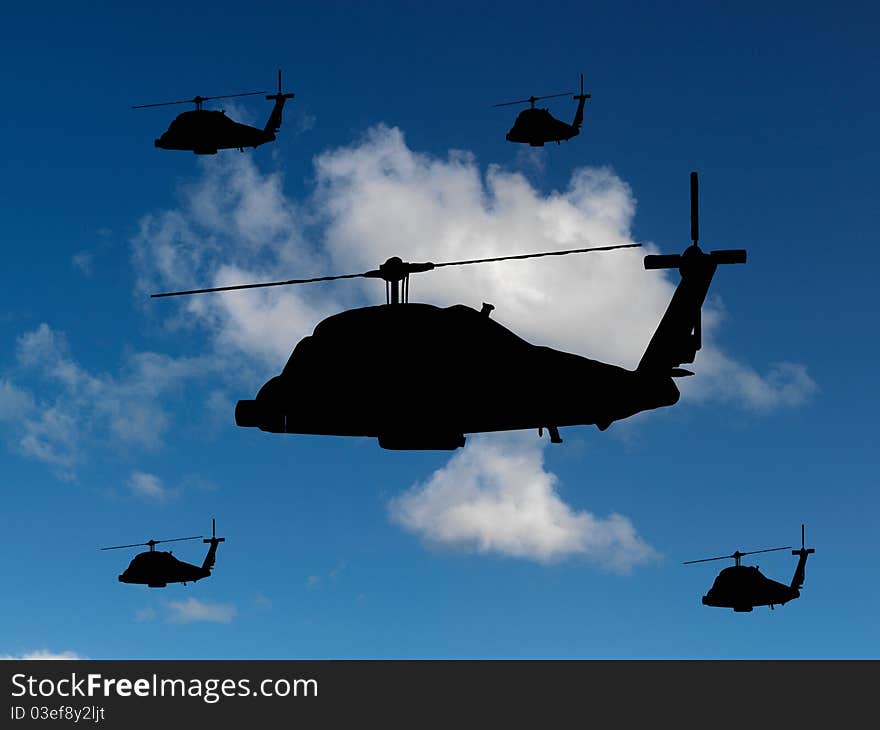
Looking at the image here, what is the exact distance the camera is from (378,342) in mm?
14211

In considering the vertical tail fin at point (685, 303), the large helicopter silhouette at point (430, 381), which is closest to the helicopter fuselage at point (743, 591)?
the vertical tail fin at point (685, 303)

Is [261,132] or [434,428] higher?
[261,132]

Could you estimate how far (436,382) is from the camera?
14031mm

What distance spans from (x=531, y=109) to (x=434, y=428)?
131ft

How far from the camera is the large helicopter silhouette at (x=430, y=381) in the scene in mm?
14047

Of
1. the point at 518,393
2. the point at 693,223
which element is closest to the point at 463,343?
the point at 518,393

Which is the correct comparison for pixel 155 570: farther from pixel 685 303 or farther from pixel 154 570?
pixel 685 303

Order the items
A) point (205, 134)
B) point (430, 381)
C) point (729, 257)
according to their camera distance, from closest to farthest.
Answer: point (430, 381) < point (729, 257) < point (205, 134)

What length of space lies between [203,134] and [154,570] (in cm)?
1953

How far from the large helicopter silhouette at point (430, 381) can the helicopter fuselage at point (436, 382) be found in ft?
0.04

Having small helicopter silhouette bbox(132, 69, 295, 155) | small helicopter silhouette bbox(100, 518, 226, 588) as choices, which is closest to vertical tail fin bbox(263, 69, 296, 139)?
small helicopter silhouette bbox(132, 69, 295, 155)

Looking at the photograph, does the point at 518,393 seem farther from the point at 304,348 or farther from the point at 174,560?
the point at 174,560

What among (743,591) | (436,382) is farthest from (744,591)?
(436,382)

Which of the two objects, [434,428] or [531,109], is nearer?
[434,428]
